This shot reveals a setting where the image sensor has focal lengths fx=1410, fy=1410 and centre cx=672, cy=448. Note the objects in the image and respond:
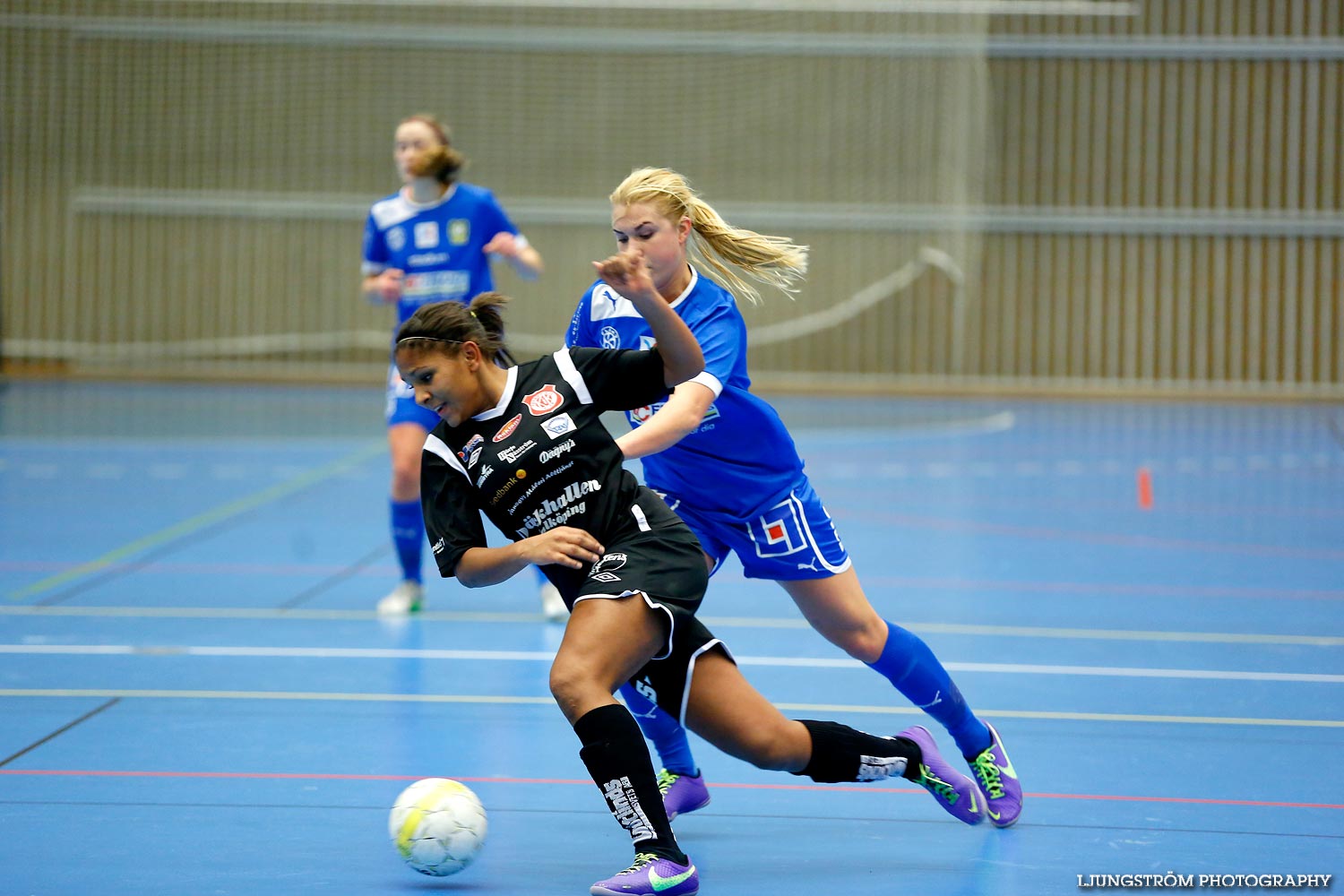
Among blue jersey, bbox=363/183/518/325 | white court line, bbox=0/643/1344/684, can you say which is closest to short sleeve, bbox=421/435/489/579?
white court line, bbox=0/643/1344/684

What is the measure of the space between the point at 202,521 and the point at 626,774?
5.79 m

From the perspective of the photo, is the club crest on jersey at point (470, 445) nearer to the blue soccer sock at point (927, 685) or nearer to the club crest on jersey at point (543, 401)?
the club crest on jersey at point (543, 401)

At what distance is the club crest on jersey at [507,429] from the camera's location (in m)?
2.93

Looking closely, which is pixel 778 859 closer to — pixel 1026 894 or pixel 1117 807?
pixel 1026 894

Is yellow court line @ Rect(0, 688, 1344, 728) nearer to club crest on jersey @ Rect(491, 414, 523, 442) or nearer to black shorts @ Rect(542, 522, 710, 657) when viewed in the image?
black shorts @ Rect(542, 522, 710, 657)

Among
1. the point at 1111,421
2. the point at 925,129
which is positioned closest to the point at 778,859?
the point at 1111,421

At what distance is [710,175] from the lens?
17.3 m

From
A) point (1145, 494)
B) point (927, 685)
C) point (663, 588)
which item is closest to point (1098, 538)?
point (1145, 494)

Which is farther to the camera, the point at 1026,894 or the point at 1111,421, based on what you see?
the point at 1111,421

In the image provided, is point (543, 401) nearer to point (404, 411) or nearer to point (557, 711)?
point (557, 711)

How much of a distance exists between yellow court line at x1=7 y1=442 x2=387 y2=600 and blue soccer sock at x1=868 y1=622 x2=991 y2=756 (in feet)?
13.7

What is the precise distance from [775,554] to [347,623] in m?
2.81

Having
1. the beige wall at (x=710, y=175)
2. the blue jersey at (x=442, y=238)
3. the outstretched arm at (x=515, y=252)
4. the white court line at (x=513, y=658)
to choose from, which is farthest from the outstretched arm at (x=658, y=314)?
the beige wall at (x=710, y=175)

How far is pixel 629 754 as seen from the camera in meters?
2.86
